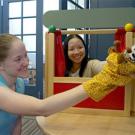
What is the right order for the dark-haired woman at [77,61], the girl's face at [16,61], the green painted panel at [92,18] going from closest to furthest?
the girl's face at [16,61]
the green painted panel at [92,18]
the dark-haired woman at [77,61]

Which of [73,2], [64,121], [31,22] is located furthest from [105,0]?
[64,121]

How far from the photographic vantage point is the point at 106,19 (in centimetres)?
116

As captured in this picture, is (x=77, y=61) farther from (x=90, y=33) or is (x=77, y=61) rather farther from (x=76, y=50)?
(x=90, y=33)

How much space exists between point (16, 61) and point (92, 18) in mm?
426

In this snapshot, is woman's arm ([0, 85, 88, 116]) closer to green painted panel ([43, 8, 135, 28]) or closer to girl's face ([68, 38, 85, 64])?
green painted panel ([43, 8, 135, 28])

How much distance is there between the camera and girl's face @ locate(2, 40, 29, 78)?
94 centimetres

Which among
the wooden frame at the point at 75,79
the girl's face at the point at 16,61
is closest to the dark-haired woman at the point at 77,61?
the wooden frame at the point at 75,79

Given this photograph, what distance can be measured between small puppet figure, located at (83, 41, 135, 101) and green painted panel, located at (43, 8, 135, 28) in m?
0.31

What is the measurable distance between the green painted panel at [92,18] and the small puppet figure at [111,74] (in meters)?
0.31

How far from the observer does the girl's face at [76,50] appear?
142cm

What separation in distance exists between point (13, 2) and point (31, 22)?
1.33 feet

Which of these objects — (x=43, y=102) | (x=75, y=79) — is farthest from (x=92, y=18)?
(x=43, y=102)

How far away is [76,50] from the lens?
1.44m

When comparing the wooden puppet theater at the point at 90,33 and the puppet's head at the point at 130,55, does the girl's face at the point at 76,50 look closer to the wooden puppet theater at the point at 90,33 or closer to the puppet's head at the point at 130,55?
the wooden puppet theater at the point at 90,33
